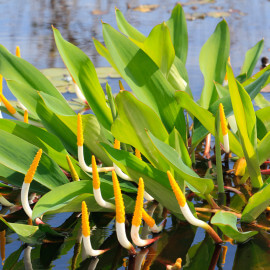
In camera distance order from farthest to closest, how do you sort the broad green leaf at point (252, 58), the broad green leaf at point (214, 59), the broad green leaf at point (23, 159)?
the broad green leaf at point (252, 58) < the broad green leaf at point (214, 59) < the broad green leaf at point (23, 159)

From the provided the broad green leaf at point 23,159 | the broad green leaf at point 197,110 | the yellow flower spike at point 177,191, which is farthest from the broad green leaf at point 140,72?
the yellow flower spike at point 177,191

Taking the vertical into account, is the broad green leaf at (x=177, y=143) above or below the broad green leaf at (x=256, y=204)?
above

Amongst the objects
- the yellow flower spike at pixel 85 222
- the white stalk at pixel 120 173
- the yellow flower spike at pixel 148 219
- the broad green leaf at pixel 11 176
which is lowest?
the broad green leaf at pixel 11 176

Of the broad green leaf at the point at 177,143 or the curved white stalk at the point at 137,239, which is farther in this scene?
the broad green leaf at the point at 177,143

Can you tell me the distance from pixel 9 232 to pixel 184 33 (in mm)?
780

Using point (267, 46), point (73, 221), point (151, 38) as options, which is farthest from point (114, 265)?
point (267, 46)

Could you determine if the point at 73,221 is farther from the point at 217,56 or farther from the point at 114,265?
the point at 217,56

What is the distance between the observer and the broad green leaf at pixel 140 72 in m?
1.31

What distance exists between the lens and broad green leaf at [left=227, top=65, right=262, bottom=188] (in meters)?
1.17

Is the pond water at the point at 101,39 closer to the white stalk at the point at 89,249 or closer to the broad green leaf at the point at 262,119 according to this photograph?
the white stalk at the point at 89,249

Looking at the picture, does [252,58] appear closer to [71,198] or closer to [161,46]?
[161,46]

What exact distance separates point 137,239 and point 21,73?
60 centimetres

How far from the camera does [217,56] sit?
160cm

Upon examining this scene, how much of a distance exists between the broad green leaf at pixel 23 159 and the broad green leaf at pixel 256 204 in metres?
0.42
